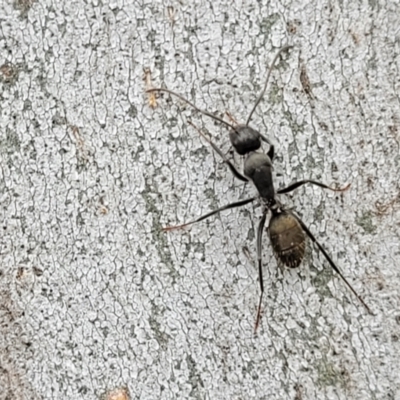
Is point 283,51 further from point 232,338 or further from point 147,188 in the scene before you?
point 232,338

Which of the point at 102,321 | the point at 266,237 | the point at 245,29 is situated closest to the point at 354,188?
the point at 266,237

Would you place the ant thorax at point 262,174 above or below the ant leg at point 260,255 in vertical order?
above

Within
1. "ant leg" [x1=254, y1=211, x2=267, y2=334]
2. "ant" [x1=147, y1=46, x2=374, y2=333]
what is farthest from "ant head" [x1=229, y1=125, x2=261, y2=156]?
"ant leg" [x1=254, y1=211, x2=267, y2=334]

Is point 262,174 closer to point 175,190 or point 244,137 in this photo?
point 244,137


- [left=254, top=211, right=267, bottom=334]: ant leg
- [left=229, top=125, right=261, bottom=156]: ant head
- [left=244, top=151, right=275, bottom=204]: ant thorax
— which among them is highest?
[left=229, top=125, right=261, bottom=156]: ant head

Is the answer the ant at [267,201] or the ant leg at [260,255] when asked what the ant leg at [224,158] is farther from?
the ant leg at [260,255]

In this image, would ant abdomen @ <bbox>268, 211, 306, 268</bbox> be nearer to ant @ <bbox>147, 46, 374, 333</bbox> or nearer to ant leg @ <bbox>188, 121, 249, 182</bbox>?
ant @ <bbox>147, 46, 374, 333</bbox>

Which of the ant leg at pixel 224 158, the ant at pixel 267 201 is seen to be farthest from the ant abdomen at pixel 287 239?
the ant leg at pixel 224 158
